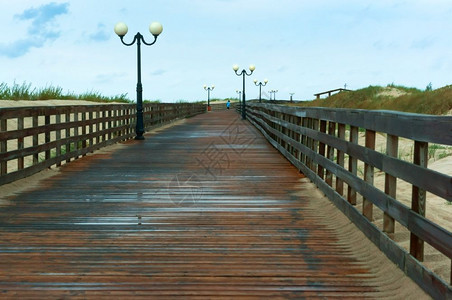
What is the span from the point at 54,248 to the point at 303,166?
5608 mm

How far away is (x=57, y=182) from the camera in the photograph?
364 inches

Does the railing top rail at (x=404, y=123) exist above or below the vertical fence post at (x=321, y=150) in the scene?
above

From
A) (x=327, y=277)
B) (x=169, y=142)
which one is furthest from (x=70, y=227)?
(x=169, y=142)

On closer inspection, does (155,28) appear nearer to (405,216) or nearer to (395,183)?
(395,183)

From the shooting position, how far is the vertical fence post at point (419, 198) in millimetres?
4094

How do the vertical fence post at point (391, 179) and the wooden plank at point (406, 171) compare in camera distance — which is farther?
the vertical fence post at point (391, 179)

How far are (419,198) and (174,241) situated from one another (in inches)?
89.9

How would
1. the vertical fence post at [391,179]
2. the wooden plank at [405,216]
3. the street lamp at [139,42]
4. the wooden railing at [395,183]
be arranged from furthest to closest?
the street lamp at [139,42] → the vertical fence post at [391,179] → the wooden railing at [395,183] → the wooden plank at [405,216]

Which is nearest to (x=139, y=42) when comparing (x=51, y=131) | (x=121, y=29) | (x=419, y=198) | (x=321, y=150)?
(x=121, y=29)

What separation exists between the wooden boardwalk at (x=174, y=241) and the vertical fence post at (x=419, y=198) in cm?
35

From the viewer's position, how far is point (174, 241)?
17.9 feet

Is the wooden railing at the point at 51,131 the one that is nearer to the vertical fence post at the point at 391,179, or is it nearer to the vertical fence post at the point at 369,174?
the vertical fence post at the point at 369,174

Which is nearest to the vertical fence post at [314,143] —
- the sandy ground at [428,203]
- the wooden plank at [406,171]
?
the sandy ground at [428,203]

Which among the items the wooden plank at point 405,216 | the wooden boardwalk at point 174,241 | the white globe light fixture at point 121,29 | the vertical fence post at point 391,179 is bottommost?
the wooden boardwalk at point 174,241
